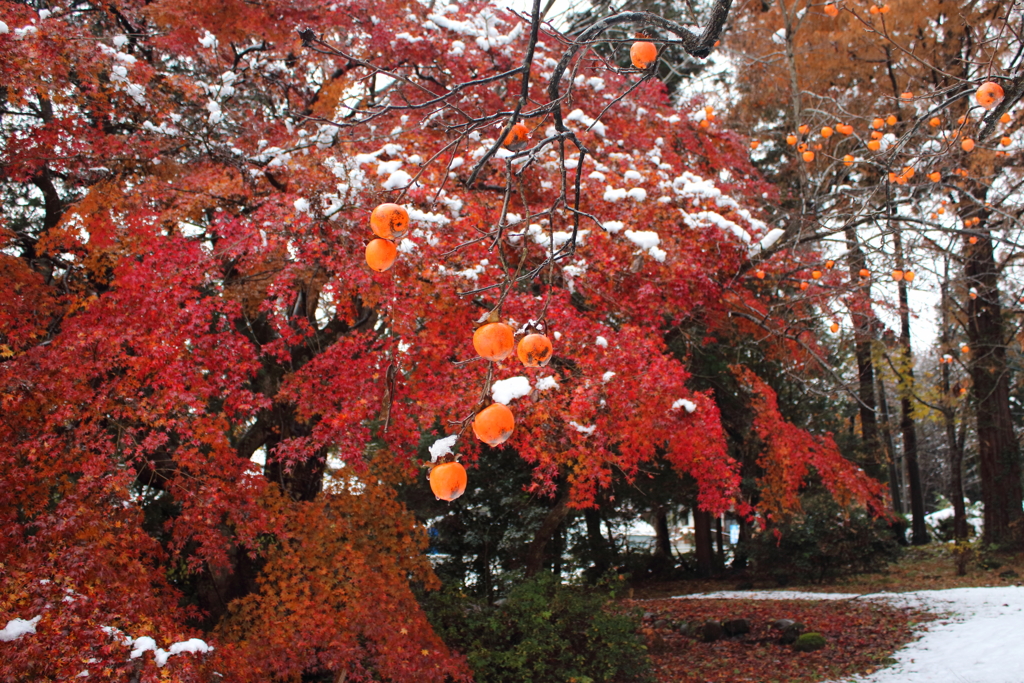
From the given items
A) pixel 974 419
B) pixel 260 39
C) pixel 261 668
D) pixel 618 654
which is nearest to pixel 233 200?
pixel 260 39

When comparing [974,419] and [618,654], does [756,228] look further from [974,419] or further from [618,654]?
[974,419]

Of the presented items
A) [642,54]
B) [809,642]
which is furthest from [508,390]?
[809,642]

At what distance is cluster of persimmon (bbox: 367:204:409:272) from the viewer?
123 centimetres

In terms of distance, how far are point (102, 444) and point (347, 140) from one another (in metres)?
3.83

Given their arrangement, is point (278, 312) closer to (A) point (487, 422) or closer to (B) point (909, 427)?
(A) point (487, 422)

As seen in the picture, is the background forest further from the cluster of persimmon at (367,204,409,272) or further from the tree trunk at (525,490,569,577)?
the cluster of persimmon at (367,204,409,272)

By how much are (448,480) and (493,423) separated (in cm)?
12

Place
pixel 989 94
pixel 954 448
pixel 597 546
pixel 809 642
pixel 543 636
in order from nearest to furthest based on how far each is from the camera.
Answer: pixel 989 94, pixel 543 636, pixel 809 642, pixel 597 546, pixel 954 448

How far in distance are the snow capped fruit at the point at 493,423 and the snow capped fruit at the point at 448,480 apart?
0.07 m

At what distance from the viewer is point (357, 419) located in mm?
5664

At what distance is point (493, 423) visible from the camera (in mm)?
1131

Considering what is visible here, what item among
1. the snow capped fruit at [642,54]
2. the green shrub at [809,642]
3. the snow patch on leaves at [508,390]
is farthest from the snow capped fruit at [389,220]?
the green shrub at [809,642]

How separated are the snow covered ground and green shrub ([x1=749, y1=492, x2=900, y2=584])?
1766 mm

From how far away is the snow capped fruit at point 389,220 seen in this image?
1222 mm
